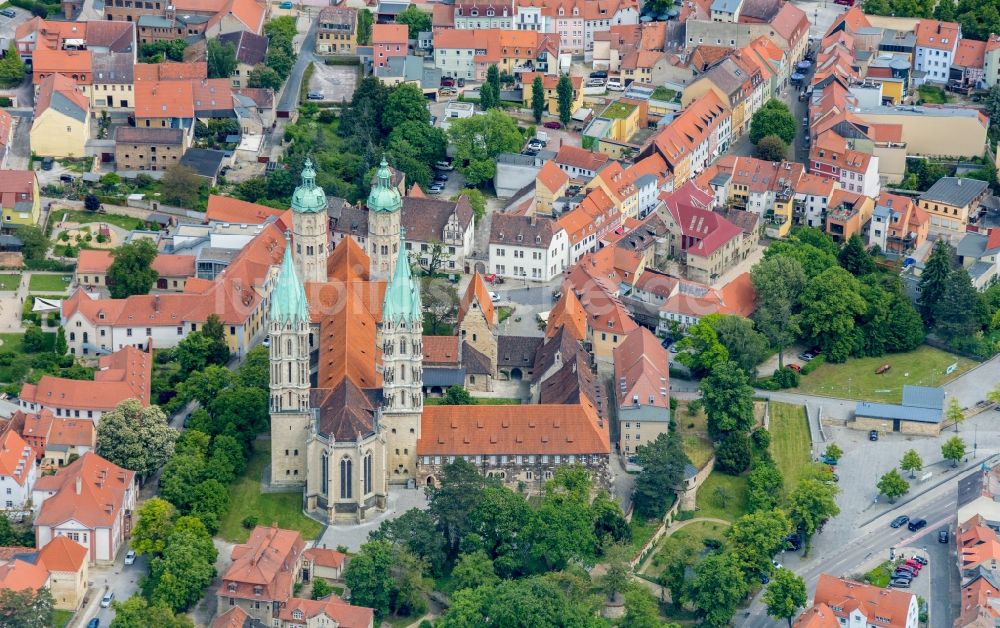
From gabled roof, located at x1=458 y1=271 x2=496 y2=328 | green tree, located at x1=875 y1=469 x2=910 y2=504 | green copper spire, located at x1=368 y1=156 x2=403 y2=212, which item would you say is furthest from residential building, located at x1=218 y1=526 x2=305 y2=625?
green tree, located at x1=875 y1=469 x2=910 y2=504

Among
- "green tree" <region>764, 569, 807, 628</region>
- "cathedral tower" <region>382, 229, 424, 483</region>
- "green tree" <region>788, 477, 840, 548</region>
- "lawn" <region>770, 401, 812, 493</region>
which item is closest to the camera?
"green tree" <region>764, 569, 807, 628</region>

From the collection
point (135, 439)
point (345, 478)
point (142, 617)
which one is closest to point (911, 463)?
point (345, 478)

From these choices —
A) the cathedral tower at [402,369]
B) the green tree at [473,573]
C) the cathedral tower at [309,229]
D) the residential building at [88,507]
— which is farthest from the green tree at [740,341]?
the residential building at [88,507]

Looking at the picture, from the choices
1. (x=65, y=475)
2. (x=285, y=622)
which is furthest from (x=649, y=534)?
(x=65, y=475)

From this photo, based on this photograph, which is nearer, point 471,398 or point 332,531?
point 332,531

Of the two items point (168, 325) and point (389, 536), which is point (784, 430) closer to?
point (389, 536)

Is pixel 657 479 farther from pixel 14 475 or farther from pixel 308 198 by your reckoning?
pixel 14 475

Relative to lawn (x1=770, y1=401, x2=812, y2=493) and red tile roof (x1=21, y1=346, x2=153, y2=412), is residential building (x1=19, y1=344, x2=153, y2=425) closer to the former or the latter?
red tile roof (x1=21, y1=346, x2=153, y2=412)
